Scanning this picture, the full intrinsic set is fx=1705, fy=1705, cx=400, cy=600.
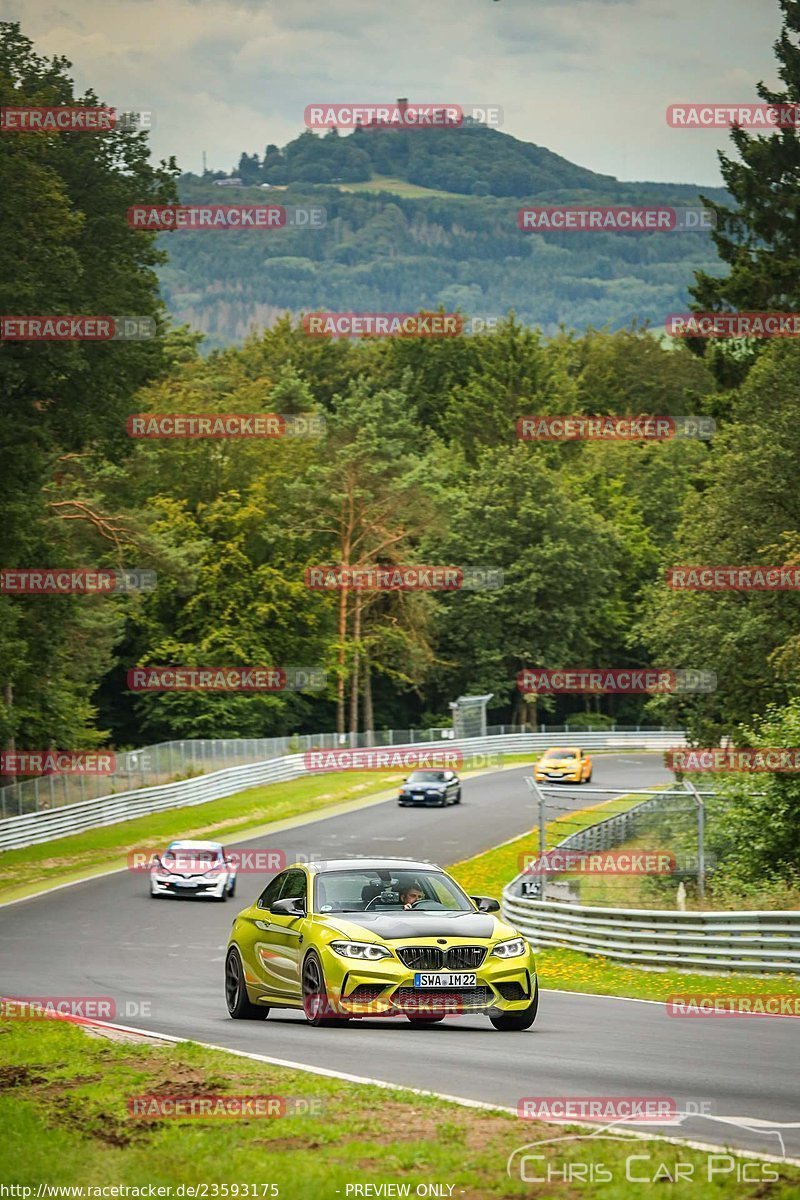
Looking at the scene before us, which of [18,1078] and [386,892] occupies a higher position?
[386,892]

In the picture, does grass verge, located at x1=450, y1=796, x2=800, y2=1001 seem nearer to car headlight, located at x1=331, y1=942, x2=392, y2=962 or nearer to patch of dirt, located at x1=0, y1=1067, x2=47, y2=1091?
car headlight, located at x1=331, y1=942, x2=392, y2=962

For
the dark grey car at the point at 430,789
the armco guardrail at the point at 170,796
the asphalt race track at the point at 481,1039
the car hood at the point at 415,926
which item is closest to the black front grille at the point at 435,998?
the asphalt race track at the point at 481,1039

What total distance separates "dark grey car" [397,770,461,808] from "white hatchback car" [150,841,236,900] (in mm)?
19326

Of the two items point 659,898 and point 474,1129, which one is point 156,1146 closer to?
point 474,1129

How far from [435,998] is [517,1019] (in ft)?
2.94

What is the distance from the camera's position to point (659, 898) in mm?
26406

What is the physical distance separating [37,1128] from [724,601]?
37914 millimetres

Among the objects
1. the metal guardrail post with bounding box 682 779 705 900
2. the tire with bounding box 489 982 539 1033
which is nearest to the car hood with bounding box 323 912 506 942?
the tire with bounding box 489 982 539 1033

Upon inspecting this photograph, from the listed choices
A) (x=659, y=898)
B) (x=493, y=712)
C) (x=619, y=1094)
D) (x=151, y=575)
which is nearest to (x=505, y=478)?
(x=493, y=712)

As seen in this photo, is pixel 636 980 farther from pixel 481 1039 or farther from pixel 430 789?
pixel 430 789

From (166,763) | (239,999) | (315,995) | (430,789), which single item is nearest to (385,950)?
(315,995)

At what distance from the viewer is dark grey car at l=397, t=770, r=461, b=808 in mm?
56875

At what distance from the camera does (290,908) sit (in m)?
14.9

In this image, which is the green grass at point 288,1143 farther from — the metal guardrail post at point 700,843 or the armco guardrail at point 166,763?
the armco guardrail at point 166,763
